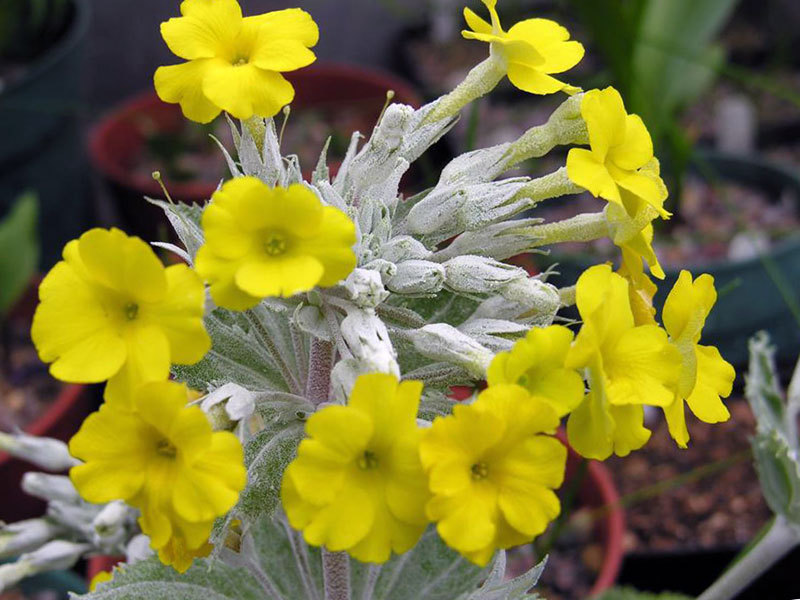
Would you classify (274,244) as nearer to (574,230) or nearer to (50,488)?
(574,230)

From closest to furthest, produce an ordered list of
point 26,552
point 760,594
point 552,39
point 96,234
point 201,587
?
point 96,234
point 552,39
point 201,587
point 26,552
point 760,594

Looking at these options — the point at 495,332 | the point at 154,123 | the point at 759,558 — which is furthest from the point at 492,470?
the point at 154,123

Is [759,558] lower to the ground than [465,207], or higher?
lower

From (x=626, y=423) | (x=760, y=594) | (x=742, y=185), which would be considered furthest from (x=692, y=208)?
(x=626, y=423)

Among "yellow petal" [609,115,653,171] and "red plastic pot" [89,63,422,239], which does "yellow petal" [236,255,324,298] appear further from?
"red plastic pot" [89,63,422,239]

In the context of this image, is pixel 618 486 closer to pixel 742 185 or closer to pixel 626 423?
pixel 742 185

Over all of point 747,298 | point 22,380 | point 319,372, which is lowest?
point 22,380
